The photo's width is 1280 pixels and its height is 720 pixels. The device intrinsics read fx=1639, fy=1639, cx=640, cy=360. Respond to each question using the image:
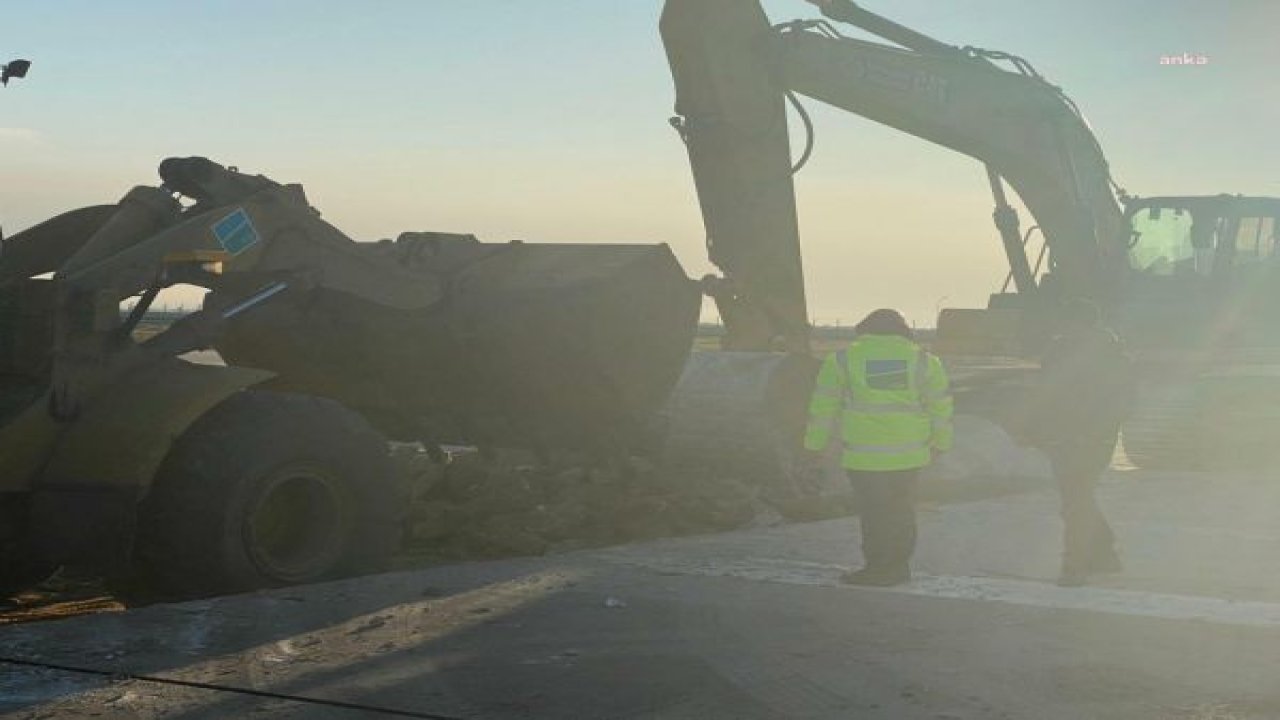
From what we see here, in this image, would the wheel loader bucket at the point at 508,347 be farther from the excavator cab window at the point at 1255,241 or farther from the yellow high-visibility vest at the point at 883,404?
the excavator cab window at the point at 1255,241

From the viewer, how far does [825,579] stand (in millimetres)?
9047

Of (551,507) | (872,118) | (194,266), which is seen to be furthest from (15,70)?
(872,118)

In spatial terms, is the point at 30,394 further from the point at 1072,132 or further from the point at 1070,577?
the point at 1072,132

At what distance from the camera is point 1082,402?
9.91 metres

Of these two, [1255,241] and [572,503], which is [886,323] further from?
[1255,241]

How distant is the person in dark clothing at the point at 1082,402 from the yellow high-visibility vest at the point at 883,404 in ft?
3.04

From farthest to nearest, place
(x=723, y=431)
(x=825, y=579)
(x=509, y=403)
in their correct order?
(x=723, y=431) < (x=509, y=403) < (x=825, y=579)

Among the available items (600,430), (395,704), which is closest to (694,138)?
(600,430)

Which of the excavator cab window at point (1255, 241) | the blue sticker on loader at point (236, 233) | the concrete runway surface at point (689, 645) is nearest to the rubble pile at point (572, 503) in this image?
the concrete runway surface at point (689, 645)

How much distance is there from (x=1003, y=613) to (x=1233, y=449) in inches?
468

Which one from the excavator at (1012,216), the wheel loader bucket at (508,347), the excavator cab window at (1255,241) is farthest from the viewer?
the excavator cab window at (1255,241)

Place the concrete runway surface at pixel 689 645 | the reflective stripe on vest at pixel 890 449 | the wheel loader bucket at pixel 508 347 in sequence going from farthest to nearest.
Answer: the wheel loader bucket at pixel 508 347, the reflective stripe on vest at pixel 890 449, the concrete runway surface at pixel 689 645

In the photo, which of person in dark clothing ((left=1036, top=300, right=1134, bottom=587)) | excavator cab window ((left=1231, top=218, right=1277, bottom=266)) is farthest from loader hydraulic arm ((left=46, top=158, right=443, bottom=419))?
excavator cab window ((left=1231, top=218, right=1277, bottom=266))

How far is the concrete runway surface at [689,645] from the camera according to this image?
5.93m
